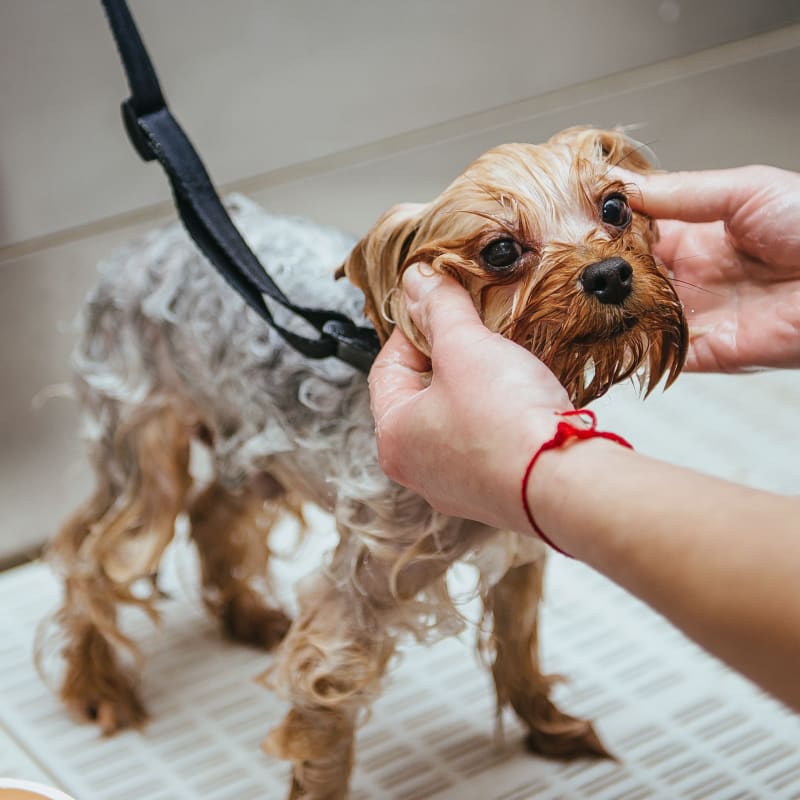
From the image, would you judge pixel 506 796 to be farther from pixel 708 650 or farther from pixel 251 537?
pixel 708 650

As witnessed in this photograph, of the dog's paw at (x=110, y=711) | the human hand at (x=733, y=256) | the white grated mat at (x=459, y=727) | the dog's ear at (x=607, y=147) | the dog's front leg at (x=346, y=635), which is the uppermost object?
the dog's ear at (x=607, y=147)

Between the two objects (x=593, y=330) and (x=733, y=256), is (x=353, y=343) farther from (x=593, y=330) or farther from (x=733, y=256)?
(x=733, y=256)

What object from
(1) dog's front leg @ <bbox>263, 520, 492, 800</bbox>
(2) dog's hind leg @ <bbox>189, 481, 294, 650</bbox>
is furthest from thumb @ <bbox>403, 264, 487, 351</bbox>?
(2) dog's hind leg @ <bbox>189, 481, 294, 650</bbox>

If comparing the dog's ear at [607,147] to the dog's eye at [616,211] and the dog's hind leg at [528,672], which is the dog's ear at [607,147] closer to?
the dog's eye at [616,211]

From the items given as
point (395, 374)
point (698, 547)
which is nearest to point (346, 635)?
point (395, 374)

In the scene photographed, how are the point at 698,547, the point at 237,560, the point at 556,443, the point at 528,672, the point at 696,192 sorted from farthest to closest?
the point at 237,560 → the point at 528,672 → the point at 696,192 → the point at 556,443 → the point at 698,547

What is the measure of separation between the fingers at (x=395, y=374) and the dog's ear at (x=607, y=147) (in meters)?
0.20

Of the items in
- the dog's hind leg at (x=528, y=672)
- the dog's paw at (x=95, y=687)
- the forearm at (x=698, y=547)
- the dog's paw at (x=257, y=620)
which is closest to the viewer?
the forearm at (x=698, y=547)

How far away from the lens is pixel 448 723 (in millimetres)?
1415

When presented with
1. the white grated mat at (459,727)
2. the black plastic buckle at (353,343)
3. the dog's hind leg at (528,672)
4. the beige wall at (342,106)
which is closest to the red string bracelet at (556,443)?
the black plastic buckle at (353,343)

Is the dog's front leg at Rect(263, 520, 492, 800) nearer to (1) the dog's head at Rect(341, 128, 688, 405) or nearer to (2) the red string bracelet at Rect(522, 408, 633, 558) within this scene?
(1) the dog's head at Rect(341, 128, 688, 405)

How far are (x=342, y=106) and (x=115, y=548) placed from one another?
2.16 ft

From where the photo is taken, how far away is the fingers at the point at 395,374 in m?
0.88

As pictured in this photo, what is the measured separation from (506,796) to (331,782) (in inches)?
8.9
